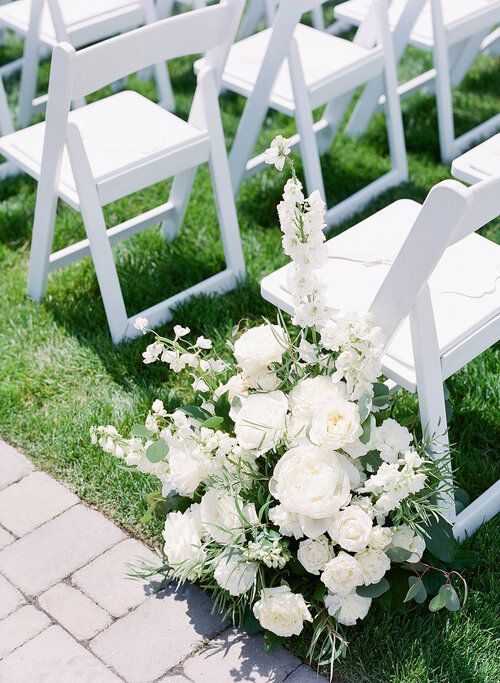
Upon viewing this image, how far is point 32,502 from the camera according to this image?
2945 millimetres

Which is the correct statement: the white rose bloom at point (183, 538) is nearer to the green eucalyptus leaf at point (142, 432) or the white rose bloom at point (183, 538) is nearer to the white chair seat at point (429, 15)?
the green eucalyptus leaf at point (142, 432)

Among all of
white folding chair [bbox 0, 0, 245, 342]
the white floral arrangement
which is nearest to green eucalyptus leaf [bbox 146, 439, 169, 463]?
the white floral arrangement

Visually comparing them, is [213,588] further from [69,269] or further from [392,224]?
[69,269]

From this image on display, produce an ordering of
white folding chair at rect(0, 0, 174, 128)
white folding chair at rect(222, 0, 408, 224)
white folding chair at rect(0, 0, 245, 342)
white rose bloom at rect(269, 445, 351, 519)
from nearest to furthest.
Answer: white rose bloom at rect(269, 445, 351, 519), white folding chair at rect(0, 0, 245, 342), white folding chair at rect(222, 0, 408, 224), white folding chair at rect(0, 0, 174, 128)

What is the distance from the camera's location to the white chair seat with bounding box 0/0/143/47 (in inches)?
174

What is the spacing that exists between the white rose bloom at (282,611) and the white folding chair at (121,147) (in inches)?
52.2

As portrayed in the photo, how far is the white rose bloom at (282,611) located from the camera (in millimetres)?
2344

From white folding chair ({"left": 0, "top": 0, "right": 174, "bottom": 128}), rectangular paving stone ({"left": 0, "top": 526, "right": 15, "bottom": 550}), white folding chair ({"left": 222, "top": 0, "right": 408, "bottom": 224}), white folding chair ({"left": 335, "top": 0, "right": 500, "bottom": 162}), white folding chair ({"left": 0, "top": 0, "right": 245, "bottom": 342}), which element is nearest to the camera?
rectangular paving stone ({"left": 0, "top": 526, "right": 15, "bottom": 550})

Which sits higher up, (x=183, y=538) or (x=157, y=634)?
(x=183, y=538)

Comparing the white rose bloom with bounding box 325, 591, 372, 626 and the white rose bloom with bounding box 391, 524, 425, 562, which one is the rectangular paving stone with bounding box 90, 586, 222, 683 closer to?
the white rose bloom with bounding box 325, 591, 372, 626

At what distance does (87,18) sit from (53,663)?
9.84 ft

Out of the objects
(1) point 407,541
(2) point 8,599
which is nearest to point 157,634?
(2) point 8,599

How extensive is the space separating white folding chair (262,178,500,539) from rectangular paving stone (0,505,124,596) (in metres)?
0.84

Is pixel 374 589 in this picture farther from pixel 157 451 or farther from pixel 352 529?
pixel 157 451
